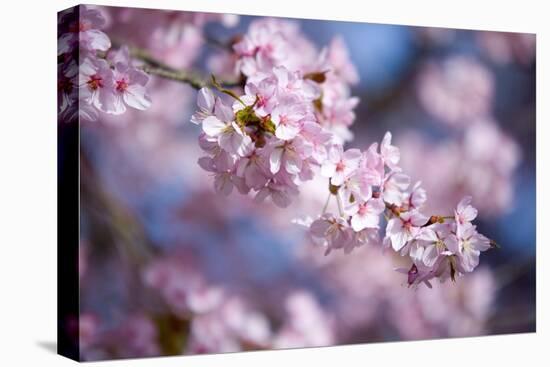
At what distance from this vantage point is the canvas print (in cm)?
309

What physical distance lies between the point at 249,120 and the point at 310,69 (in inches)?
56.9

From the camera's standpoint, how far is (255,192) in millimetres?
2594

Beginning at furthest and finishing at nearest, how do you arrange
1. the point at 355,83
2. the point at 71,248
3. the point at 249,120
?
the point at 355,83
the point at 71,248
the point at 249,120

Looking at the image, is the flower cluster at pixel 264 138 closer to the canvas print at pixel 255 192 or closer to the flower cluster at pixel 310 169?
the flower cluster at pixel 310 169

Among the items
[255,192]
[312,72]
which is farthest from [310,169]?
[312,72]

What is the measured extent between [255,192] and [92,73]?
54 centimetres

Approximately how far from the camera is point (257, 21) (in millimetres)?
3471

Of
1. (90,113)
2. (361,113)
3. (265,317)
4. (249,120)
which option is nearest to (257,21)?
(361,113)

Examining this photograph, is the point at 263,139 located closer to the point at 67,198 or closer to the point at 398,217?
the point at 398,217

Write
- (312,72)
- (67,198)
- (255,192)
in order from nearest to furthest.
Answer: (255,192) → (312,72) → (67,198)

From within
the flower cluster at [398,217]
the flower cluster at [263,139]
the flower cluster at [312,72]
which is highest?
the flower cluster at [312,72]

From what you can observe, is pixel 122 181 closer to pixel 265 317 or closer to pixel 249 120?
pixel 265 317

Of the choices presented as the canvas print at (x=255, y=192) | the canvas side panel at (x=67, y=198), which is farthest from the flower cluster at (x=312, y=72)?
the canvas side panel at (x=67, y=198)

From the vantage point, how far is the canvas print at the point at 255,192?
121 inches
